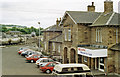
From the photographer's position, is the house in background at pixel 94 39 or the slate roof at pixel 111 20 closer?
the house in background at pixel 94 39

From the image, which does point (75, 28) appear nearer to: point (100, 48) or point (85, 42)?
point (85, 42)

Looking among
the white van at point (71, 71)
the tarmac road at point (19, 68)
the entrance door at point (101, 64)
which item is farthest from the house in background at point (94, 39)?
the tarmac road at point (19, 68)

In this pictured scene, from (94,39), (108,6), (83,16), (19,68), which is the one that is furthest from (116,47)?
(19,68)

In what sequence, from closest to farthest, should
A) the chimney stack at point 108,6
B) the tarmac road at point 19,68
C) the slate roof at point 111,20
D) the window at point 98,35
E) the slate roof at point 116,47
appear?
1. the slate roof at point 116,47
2. the slate roof at point 111,20
3. the window at point 98,35
4. the tarmac road at point 19,68
5. the chimney stack at point 108,6

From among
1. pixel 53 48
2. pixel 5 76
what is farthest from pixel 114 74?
pixel 53 48

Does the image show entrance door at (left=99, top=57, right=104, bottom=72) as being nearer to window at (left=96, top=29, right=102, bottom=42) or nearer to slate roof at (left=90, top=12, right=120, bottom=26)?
window at (left=96, top=29, right=102, bottom=42)

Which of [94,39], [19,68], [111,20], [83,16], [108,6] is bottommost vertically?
[19,68]

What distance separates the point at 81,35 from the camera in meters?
23.7

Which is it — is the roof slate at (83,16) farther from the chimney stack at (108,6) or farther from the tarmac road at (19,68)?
the tarmac road at (19,68)

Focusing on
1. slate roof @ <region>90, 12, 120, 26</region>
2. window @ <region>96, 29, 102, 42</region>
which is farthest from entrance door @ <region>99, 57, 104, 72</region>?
slate roof @ <region>90, 12, 120, 26</region>

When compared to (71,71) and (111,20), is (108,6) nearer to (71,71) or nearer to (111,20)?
(111,20)

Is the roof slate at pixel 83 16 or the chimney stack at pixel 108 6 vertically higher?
the chimney stack at pixel 108 6

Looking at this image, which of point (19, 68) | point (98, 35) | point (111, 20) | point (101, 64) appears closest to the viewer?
point (111, 20)

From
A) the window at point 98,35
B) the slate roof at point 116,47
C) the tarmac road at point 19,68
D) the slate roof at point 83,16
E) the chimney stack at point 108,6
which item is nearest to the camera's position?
the slate roof at point 116,47
